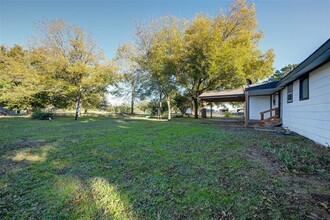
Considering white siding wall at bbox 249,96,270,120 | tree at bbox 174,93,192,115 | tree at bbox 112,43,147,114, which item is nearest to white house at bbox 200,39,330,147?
white siding wall at bbox 249,96,270,120

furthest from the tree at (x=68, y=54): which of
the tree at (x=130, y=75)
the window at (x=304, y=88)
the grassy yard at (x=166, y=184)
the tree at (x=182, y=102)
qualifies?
the window at (x=304, y=88)

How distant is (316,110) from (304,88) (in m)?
1.45

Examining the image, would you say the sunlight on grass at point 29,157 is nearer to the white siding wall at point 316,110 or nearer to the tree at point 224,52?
the white siding wall at point 316,110

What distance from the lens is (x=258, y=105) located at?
45.2ft

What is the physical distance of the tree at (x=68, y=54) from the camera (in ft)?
53.5

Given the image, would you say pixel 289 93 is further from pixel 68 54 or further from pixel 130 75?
pixel 130 75

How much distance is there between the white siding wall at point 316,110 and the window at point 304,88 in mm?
187

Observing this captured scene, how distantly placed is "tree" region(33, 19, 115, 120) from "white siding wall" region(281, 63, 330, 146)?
1714 cm

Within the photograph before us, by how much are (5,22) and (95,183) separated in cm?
1484

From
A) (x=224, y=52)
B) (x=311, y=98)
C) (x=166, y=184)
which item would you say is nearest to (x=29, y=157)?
(x=166, y=184)

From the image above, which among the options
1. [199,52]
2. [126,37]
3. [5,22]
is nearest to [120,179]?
[199,52]

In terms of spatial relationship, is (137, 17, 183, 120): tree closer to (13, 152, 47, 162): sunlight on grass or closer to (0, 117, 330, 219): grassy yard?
(0, 117, 330, 219): grassy yard

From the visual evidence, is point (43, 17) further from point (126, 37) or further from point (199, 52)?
point (199, 52)

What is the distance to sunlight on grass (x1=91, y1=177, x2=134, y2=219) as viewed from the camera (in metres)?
1.94
